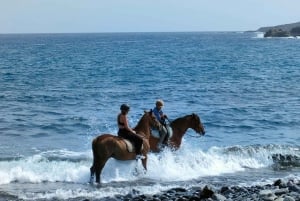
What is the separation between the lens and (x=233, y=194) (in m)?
15.7

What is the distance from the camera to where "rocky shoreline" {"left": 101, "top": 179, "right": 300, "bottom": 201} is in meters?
14.6

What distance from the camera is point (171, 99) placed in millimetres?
38500

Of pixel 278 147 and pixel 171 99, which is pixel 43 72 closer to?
pixel 171 99

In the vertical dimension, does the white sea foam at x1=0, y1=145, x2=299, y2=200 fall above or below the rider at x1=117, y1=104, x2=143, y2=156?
below

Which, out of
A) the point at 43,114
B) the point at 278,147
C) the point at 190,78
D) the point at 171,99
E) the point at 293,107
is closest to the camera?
the point at 278,147

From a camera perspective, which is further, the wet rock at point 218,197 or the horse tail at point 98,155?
the horse tail at point 98,155

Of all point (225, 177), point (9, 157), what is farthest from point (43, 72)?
point (225, 177)

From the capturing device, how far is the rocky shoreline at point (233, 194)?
14594 millimetres

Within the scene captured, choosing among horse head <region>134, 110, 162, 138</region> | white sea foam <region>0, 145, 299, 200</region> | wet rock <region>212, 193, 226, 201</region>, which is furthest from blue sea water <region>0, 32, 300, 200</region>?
wet rock <region>212, 193, 226, 201</region>

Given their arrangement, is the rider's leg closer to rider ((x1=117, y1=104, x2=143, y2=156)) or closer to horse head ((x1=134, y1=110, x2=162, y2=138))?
horse head ((x1=134, y1=110, x2=162, y2=138))

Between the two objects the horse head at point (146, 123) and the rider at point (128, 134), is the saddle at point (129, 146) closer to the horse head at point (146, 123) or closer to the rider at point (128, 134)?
the rider at point (128, 134)

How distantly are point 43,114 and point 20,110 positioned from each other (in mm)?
1996

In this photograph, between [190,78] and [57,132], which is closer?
[57,132]

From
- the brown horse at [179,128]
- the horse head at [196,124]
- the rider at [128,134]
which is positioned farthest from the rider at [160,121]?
the rider at [128,134]
